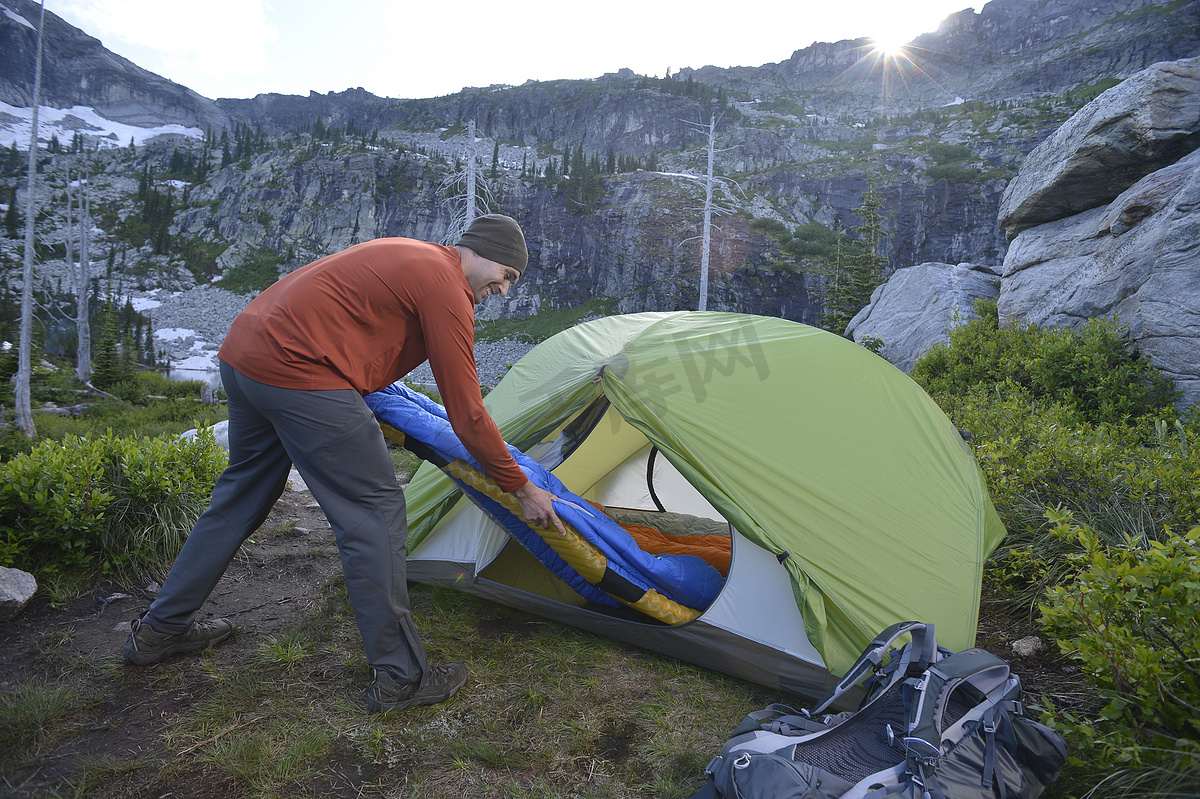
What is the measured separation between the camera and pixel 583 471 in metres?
4.75

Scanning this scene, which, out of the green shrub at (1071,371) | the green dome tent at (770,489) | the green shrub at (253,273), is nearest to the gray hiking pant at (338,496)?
the green dome tent at (770,489)

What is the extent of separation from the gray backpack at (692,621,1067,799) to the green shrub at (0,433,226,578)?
148 inches

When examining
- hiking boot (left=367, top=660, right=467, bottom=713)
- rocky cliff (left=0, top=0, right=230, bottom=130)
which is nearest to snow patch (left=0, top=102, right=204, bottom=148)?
rocky cliff (left=0, top=0, right=230, bottom=130)

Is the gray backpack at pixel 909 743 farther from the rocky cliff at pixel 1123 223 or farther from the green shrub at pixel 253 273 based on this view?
the green shrub at pixel 253 273

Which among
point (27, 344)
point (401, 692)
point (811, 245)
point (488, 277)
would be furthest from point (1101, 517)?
point (811, 245)

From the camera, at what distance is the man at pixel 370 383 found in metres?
2.31

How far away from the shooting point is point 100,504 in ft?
11.7

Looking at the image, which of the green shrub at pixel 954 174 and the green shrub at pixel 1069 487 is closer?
the green shrub at pixel 1069 487

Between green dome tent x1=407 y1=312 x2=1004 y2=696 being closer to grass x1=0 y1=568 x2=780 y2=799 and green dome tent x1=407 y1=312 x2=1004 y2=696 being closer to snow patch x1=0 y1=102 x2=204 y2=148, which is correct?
grass x1=0 y1=568 x2=780 y2=799

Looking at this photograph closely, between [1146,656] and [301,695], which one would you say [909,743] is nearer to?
[1146,656]

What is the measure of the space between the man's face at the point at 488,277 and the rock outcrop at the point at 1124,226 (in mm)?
6967

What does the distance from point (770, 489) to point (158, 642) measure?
3.03 meters

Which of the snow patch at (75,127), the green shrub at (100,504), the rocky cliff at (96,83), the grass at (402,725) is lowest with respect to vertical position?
the grass at (402,725)

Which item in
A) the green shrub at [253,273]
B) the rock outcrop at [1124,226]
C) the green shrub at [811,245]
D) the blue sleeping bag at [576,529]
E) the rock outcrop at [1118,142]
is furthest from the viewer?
the green shrub at [253,273]
